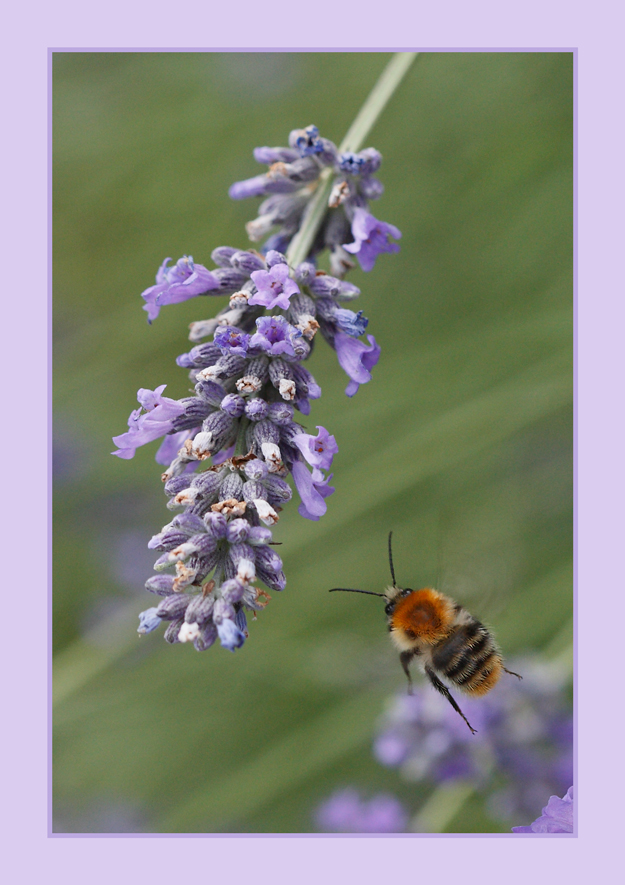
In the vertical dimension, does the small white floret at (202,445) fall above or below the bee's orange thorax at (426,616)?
above

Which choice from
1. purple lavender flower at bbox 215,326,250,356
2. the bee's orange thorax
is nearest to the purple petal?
purple lavender flower at bbox 215,326,250,356

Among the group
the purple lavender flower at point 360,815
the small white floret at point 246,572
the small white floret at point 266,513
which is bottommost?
the purple lavender flower at point 360,815

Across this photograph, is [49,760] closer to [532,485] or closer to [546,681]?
[546,681]

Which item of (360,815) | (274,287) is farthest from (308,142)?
(360,815)

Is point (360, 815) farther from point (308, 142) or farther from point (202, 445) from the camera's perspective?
point (308, 142)

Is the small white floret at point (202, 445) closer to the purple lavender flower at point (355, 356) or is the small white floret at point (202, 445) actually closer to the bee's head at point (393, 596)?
the purple lavender flower at point (355, 356)

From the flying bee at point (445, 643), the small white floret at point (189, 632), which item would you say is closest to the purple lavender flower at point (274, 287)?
the small white floret at point (189, 632)

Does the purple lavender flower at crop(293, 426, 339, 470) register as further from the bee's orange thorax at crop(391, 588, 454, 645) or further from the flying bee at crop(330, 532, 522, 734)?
the bee's orange thorax at crop(391, 588, 454, 645)
